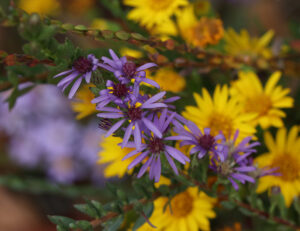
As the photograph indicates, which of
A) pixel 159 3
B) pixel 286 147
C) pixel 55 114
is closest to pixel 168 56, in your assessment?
pixel 159 3

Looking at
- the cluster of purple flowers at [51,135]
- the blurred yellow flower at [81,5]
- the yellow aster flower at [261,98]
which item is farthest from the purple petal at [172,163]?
the blurred yellow flower at [81,5]

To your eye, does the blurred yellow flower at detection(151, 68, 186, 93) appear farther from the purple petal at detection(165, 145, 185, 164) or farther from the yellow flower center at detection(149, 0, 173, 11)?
the purple petal at detection(165, 145, 185, 164)

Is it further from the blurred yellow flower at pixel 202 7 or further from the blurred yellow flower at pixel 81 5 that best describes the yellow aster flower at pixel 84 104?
the blurred yellow flower at pixel 81 5

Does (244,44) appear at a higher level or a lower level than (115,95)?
higher

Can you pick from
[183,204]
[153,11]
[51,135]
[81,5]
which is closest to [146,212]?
[183,204]

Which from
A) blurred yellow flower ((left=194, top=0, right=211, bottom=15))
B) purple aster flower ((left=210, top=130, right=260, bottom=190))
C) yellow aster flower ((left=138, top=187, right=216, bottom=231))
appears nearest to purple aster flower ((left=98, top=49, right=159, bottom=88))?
purple aster flower ((left=210, top=130, right=260, bottom=190))

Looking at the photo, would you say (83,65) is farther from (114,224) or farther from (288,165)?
(288,165)
